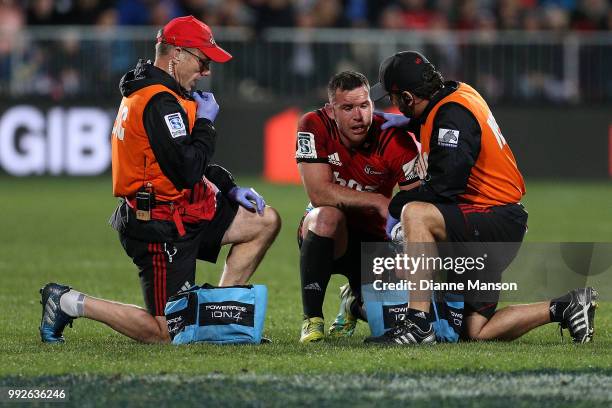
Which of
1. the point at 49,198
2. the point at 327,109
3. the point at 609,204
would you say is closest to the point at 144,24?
the point at 49,198

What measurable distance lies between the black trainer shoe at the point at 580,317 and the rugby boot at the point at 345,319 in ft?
4.33

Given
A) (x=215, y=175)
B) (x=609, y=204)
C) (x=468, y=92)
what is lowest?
(x=609, y=204)

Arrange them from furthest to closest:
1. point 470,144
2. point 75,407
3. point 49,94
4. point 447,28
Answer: point 447,28, point 49,94, point 470,144, point 75,407

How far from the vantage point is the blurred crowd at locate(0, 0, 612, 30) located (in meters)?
19.5

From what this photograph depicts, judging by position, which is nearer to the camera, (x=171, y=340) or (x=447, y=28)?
(x=171, y=340)

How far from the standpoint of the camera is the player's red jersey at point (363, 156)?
7688 mm

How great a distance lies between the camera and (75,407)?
204 inches

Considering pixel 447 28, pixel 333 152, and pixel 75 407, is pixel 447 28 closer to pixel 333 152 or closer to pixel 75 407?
pixel 333 152

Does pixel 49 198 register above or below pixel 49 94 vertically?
below

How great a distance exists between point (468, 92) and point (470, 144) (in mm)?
395

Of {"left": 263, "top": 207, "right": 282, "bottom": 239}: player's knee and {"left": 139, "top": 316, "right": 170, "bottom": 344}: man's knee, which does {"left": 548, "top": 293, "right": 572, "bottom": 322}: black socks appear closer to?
{"left": 263, "top": 207, "right": 282, "bottom": 239}: player's knee

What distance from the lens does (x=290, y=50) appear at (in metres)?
19.8

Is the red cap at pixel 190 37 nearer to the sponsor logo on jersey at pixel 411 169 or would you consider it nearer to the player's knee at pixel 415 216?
the sponsor logo on jersey at pixel 411 169

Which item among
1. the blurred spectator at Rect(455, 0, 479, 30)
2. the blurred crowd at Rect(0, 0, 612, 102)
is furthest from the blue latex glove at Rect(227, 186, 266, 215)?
the blurred spectator at Rect(455, 0, 479, 30)
